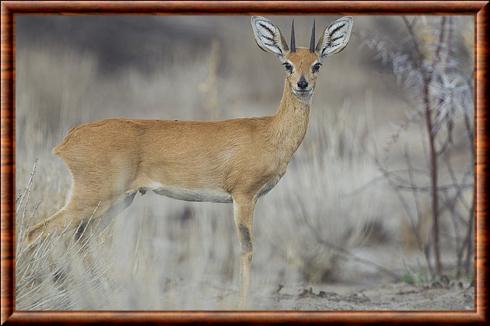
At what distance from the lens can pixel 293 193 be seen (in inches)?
408

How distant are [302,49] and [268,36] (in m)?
0.33

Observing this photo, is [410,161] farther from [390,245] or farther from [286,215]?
[286,215]

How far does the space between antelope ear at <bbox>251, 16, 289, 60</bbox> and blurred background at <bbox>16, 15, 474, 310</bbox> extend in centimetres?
108

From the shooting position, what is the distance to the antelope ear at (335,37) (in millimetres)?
7332

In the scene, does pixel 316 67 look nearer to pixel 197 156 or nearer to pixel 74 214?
pixel 197 156

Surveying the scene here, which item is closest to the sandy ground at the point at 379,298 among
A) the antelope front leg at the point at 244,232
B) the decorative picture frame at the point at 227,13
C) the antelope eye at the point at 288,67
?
the antelope front leg at the point at 244,232

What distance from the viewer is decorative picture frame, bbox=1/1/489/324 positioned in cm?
669

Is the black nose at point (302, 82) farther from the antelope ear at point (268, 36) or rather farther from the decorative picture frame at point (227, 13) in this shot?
the decorative picture frame at point (227, 13)

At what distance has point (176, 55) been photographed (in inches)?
465

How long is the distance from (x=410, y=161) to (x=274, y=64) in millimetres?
2603

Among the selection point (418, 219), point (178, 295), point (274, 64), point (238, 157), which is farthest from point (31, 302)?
point (274, 64)

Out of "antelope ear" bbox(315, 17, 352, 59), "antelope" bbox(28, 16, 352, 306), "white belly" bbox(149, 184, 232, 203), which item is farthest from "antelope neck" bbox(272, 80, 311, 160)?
"white belly" bbox(149, 184, 232, 203)

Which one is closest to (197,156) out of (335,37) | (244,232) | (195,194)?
(195,194)

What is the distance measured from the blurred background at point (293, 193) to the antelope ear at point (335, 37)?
1033 mm
